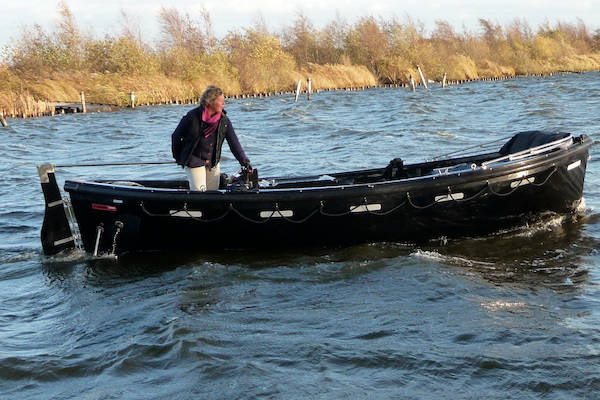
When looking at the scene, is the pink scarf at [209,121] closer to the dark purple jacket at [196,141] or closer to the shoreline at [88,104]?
the dark purple jacket at [196,141]

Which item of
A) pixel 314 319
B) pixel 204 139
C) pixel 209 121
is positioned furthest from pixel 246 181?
pixel 314 319

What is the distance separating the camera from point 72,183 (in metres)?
8.55

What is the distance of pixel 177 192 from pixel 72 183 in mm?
1263

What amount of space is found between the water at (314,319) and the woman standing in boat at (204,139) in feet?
2.90

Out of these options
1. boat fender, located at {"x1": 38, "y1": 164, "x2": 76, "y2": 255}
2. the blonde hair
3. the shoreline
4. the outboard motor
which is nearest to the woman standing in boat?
the blonde hair

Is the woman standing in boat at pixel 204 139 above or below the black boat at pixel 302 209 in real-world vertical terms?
above

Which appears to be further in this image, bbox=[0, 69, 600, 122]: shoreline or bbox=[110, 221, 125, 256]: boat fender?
bbox=[0, 69, 600, 122]: shoreline

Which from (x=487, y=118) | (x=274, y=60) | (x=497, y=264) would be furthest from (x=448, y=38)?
(x=497, y=264)

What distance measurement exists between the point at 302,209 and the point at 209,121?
4.86 ft

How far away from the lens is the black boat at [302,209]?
27.8 ft

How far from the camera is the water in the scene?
18.2 feet

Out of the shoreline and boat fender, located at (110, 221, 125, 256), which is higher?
the shoreline

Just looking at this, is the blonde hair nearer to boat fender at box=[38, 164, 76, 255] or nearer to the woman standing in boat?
the woman standing in boat

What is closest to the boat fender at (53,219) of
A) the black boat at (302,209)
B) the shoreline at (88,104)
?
the black boat at (302,209)
